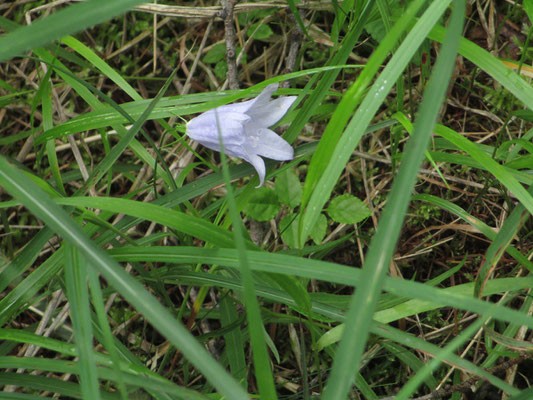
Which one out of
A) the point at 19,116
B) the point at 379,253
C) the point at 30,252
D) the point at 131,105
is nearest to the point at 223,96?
the point at 131,105

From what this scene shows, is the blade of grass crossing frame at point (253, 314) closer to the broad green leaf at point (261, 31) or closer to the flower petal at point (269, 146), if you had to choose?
the flower petal at point (269, 146)

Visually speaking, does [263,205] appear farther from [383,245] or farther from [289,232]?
[383,245]

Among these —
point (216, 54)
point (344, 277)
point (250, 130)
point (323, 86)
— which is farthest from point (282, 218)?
point (344, 277)

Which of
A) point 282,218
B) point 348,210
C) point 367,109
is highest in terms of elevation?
point 367,109

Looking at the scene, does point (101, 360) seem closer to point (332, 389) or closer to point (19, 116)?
point (332, 389)

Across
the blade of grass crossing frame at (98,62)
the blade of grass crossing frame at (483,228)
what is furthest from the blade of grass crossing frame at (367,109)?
the blade of grass crossing frame at (98,62)

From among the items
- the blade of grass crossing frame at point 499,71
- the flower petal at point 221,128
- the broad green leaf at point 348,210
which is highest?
the blade of grass crossing frame at point 499,71

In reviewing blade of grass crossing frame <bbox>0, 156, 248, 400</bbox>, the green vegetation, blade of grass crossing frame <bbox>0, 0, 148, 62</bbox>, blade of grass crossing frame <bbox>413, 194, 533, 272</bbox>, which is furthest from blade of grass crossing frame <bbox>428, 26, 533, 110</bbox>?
blade of grass crossing frame <bbox>0, 156, 248, 400</bbox>
